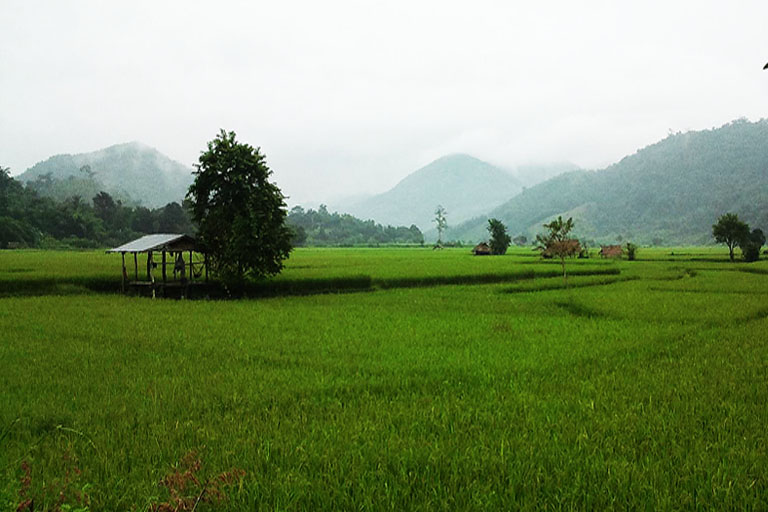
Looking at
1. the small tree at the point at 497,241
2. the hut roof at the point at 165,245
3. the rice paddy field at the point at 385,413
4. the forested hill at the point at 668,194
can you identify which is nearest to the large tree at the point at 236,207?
the hut roof at the point at 165,245

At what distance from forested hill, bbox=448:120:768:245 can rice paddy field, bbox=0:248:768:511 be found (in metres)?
111

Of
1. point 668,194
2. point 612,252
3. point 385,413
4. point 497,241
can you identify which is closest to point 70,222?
point 497,241

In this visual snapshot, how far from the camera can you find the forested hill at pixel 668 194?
12225 cm

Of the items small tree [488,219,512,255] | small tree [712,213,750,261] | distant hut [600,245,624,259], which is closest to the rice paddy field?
small tree [712,213,750,261]

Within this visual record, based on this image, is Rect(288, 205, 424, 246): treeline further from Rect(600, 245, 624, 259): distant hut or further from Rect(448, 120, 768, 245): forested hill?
Rect(600, 245, 624, 259): distant hut

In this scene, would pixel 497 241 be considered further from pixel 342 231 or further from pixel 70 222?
pixel 342 231

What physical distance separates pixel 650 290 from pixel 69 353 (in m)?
21.2

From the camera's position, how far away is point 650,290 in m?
21.6

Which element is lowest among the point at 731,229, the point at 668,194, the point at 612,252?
the point at 612,252

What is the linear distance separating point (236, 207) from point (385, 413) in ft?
64.3

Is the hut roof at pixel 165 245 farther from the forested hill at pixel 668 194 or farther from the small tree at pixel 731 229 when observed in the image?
the forested hill at pixel 668 194

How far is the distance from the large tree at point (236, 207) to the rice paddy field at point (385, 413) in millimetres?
8405

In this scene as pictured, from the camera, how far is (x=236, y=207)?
23906 mm

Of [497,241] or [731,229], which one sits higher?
[497,241]
